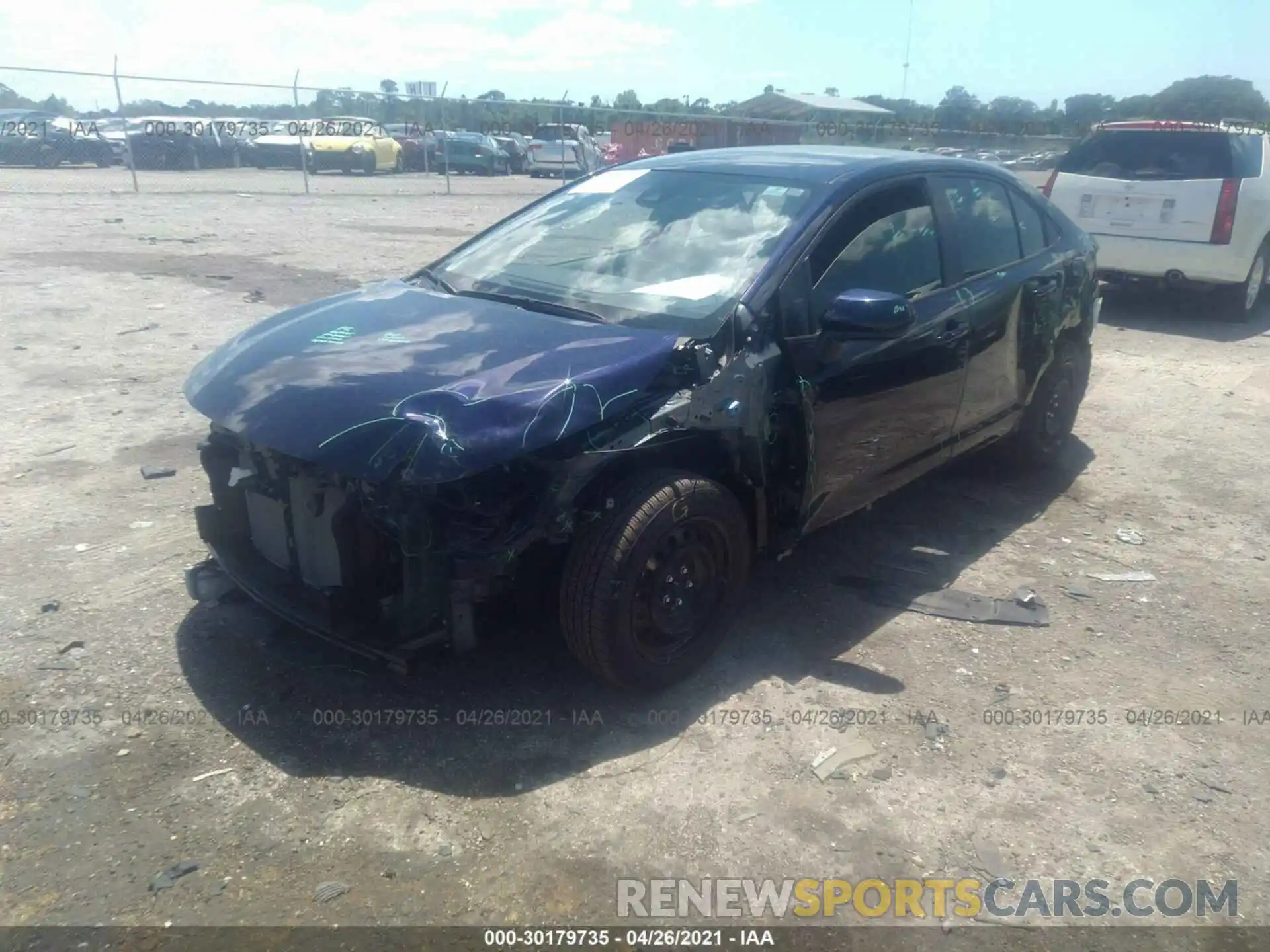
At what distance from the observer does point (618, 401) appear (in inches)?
121

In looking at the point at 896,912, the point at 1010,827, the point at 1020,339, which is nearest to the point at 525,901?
the point at 896,912

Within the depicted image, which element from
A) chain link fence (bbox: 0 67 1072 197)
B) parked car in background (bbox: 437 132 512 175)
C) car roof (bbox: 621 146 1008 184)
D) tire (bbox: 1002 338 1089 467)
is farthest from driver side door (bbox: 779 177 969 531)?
parked car in background (bbox: 437 132 512 175)

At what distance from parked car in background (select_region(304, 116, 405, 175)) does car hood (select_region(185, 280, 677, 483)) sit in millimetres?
25308

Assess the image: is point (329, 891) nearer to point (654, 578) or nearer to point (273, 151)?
point (654, 578)

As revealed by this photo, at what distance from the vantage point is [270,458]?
3211 millimetres

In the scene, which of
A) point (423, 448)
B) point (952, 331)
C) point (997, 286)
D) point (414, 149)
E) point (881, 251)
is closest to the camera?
point (423, 448)

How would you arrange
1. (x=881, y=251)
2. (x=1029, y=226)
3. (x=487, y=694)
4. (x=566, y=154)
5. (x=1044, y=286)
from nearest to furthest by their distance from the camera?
(x=487, y=694)
(x=881, y=251)
(x=1044, y=286)
(x=1029, y=226)
(x=566, y=154)

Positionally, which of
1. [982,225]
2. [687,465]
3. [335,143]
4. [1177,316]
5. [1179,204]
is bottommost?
[1177,316]

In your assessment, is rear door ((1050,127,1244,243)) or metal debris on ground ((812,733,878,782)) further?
rear door ((1050,127,1244,243))

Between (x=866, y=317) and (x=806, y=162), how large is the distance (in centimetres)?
101

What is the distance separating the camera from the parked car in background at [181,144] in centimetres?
2525

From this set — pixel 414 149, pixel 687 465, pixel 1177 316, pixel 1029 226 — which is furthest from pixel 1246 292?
pixel 414 149

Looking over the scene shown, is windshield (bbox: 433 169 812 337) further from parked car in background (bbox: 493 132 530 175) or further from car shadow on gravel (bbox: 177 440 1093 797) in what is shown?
parked car in background (bbox: 493 132 530 175)

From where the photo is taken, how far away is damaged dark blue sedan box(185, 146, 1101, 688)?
294cm
